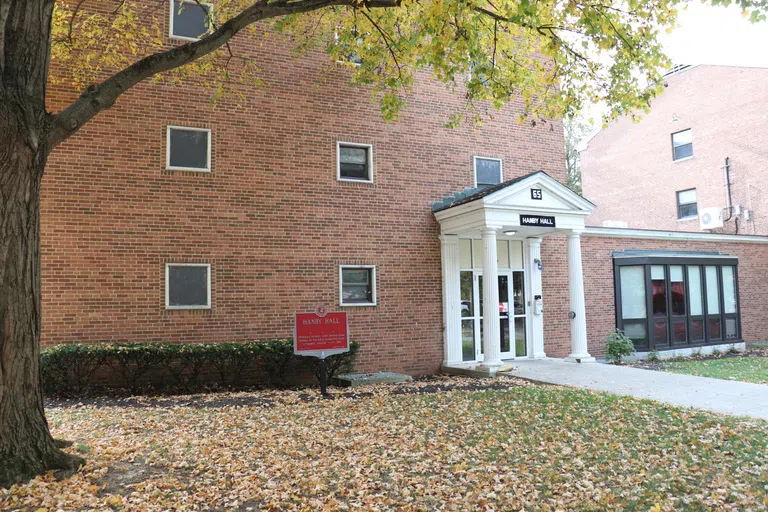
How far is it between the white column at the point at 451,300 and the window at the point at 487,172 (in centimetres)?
159

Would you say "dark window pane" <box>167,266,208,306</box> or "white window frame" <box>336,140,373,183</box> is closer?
"dark window pane" <box>167,266,208,306</box>

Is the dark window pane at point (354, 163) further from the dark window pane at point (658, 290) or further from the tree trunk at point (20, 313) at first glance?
the dark window pane at point (658, 290)

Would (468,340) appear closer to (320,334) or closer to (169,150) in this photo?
(320,334)

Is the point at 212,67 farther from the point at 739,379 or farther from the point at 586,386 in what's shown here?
the point at 739,379

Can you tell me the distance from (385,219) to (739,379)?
7.72 m

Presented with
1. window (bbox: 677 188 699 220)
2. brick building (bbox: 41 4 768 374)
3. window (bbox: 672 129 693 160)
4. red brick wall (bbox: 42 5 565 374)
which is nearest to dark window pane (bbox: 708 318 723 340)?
brick building (bbox: 41 4 768 374)

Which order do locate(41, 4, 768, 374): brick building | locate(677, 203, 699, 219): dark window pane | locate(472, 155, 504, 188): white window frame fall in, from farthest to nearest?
locate(677, 203, 699, 219): dark window pane, locate(472, 155, 504, 188): white window frame, locate(41, 4, 768, 374): brick building

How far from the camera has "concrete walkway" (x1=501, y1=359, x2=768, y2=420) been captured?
8523mm

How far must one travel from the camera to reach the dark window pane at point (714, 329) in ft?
55.2

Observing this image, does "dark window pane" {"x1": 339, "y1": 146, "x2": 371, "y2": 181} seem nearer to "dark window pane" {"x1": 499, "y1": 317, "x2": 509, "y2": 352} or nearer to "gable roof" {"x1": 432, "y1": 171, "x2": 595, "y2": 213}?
"gable roof" {"x1": 432, "y1": 171, "x2": 595, "y2": 213}

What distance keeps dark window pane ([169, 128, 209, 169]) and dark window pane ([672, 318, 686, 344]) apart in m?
12.9

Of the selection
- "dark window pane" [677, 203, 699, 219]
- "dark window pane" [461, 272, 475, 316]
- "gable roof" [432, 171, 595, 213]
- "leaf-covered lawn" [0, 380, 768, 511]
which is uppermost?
"dark window pane" [677, 203, 699, 219]

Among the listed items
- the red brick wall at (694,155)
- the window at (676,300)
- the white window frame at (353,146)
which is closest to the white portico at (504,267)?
the white window frame at (353,146)

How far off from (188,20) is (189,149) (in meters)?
2.56
